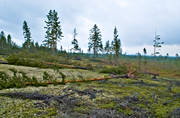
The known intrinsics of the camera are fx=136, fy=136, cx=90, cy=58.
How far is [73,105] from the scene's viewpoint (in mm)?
5852

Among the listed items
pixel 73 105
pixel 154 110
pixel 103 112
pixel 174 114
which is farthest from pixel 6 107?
pixel 174 114

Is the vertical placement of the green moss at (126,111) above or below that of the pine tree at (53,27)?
below

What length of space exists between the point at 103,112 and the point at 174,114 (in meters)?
2.92

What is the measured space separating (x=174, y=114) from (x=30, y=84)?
8.27 meters

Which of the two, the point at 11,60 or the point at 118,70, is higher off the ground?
the point at 11,60

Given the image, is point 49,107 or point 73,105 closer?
point 49,107

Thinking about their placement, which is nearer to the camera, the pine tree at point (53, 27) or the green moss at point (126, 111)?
the green moss at point (126, 111)

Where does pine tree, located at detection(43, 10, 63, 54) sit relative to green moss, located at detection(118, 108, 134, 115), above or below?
above

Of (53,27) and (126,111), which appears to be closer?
(126,111)

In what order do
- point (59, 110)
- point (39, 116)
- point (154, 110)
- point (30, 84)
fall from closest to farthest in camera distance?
point (39, 116) < point (59, 110) < point (154, 110) < point (30, 84)

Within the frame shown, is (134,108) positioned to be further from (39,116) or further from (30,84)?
(30,84)

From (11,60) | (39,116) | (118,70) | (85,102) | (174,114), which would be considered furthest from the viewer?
(118,70)

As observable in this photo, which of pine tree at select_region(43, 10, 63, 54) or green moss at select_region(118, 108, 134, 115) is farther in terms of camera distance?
pine tree at select_region(43, 10, 63, 54)

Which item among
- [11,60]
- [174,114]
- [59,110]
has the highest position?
[11,60]
